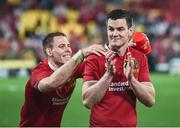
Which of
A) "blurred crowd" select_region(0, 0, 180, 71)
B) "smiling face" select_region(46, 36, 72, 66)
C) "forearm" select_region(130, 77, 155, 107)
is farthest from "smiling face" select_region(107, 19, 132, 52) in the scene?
"blurred crowd" select_region(0, 0, 180, 71)

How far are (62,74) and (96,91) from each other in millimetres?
811

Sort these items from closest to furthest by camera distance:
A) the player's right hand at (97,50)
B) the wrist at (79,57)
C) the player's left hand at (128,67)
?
1. the player's left hand at (128,67)
2. the player's right hand at (97,50)
3. the wrist at (79,57)

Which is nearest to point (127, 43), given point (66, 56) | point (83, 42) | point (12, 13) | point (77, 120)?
point (66, 56)

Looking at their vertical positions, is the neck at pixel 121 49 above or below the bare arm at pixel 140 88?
above

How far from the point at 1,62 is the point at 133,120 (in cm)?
1363

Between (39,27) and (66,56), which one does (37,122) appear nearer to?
(66,56)

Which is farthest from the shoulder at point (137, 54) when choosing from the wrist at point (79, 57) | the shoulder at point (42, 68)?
the shoulder at point (42, 68)

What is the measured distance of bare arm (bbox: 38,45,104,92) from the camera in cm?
645

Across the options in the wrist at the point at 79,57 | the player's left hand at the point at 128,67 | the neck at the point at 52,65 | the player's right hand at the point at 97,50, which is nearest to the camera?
the player's left hand at the point at 128,67

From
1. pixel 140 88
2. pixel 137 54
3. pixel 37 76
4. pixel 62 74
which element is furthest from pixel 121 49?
pixel 37 76

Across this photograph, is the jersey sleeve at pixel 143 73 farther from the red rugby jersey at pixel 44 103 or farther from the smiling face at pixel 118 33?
the red rugby jersey at pixel 44 103

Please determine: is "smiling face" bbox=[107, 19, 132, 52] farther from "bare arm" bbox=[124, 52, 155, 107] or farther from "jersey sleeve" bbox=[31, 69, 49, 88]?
"jersey sleeve" bbox=[31, 69, 49, 88]

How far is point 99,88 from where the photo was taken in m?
5.95

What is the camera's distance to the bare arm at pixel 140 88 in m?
5.91
